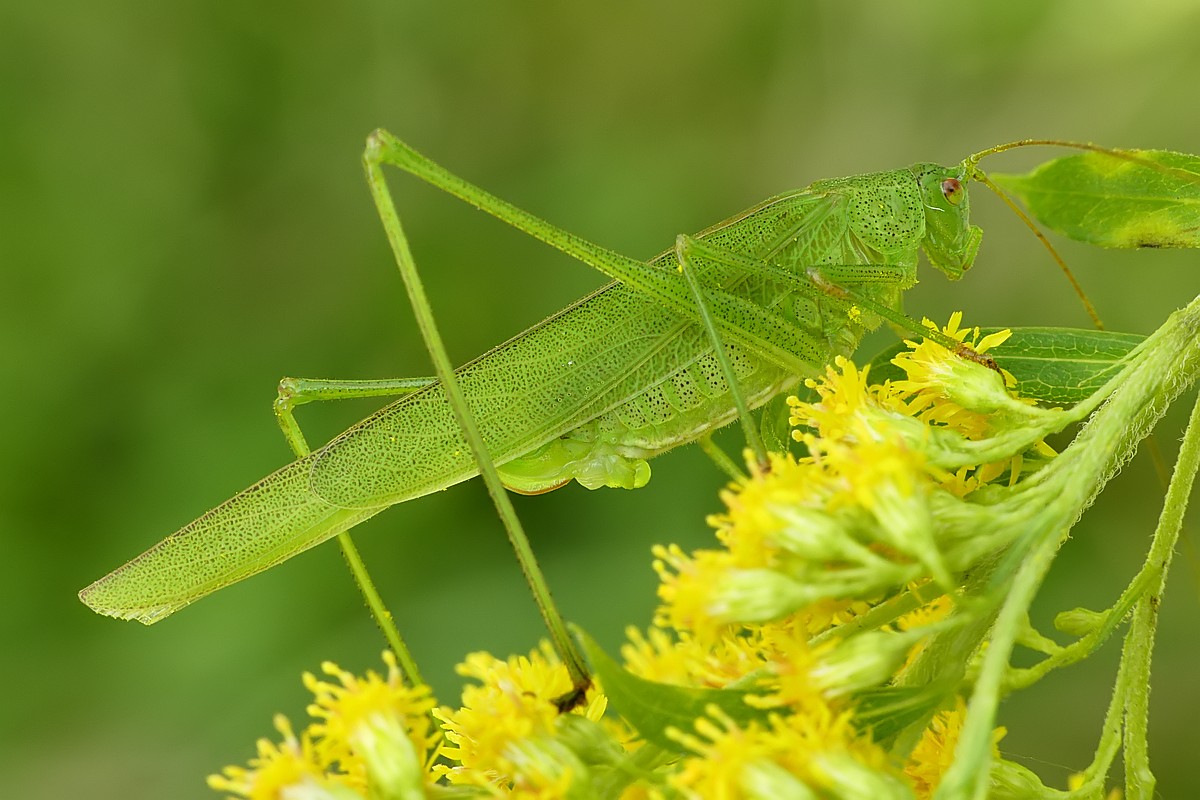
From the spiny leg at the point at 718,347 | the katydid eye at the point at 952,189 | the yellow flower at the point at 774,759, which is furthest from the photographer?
the katydid eye at the point at 952,189

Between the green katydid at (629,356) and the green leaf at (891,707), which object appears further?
the green katydid at (629,356)

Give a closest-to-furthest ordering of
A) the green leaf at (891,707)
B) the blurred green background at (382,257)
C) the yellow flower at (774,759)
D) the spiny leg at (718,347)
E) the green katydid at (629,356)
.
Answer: the yellow flower at (774,759), the green leaf at (891,707), the spiny leg at (718,347), the green katydid at (629,356), the blurred green background at (382,257)

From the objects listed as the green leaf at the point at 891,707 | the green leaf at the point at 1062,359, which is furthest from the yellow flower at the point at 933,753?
the green leaf at the point at 1062,359

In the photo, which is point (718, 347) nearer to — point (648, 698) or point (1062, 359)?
point (1062, 359)

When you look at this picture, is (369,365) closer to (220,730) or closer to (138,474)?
(138,474)

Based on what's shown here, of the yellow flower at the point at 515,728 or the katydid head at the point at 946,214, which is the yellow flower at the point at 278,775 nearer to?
the yellow flower at the point at 515,728

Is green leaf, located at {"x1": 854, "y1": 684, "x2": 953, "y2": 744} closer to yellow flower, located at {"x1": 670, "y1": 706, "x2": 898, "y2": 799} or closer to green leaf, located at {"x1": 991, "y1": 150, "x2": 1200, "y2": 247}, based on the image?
yellow flower, located at {"x1": 670, "y1": 706, "x2": 898, "y2": 799}

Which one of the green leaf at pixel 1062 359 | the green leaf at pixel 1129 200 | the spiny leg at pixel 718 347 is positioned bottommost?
the green leaf at pixel 1062 359
